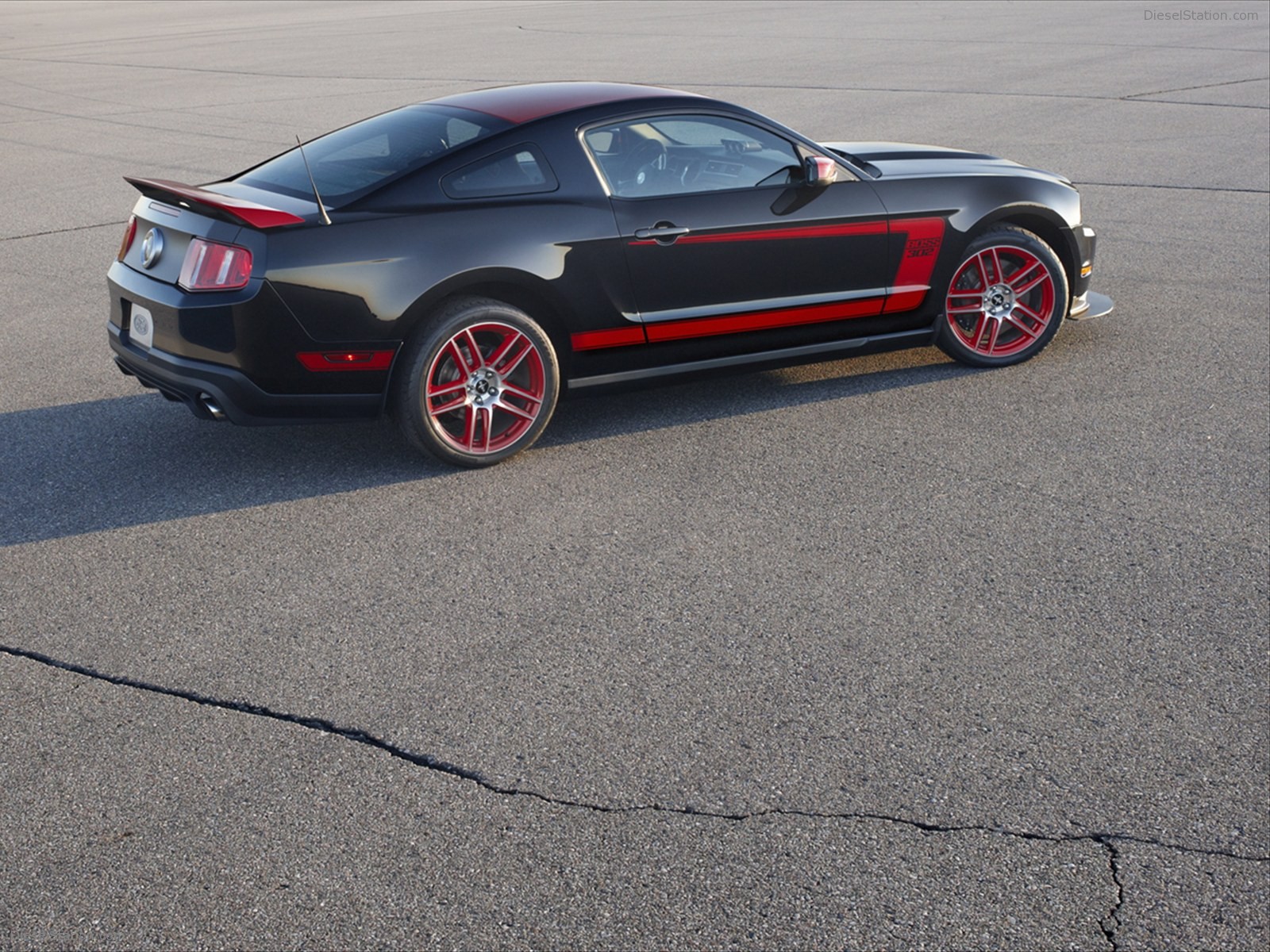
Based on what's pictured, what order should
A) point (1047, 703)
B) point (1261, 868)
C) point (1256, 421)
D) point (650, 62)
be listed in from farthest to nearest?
1. point (650, 62)
2. point (1256, 421)
3. point (1047, 703)
4. point (1261, 868)

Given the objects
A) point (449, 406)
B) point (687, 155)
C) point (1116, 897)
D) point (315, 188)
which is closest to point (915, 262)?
point (687, 155)

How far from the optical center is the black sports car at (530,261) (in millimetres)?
5340

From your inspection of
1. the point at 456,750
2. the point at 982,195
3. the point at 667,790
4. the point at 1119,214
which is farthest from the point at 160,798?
the point at 1119,214

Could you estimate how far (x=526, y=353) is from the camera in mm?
5762

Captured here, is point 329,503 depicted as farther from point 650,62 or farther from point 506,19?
point 506,19

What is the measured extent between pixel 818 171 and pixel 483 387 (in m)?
1.90

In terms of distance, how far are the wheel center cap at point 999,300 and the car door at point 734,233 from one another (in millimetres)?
722

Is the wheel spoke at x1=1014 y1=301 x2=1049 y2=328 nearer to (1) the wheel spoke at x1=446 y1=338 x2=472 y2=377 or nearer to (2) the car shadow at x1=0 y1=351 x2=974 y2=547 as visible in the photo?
(2) the car shadow at x1=0 y1=351 x2=974 y2=547

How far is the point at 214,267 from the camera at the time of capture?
5305 mm

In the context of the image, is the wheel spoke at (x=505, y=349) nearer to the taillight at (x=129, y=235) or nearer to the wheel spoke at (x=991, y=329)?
the taillight at (x=129, y=235)

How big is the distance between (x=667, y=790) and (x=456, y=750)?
0.62m

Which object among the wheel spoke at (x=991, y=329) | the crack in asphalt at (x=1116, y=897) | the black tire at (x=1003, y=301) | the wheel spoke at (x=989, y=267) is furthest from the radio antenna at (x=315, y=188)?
the crack in asphalt at (x=1116, y=897)

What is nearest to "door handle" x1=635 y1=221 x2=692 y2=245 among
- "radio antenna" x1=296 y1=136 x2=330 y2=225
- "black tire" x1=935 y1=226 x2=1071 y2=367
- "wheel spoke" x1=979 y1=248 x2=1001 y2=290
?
"radio antenna" x1=296 y1=136 x2=330 y2=225

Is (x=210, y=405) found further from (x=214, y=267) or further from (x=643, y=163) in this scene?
(x=643, y=163)
